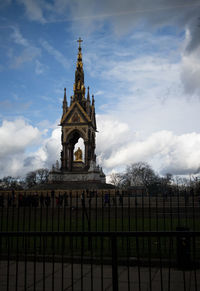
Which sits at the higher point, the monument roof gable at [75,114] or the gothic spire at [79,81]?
the gothic spire at [79,81]

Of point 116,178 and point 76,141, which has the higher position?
point 76,141

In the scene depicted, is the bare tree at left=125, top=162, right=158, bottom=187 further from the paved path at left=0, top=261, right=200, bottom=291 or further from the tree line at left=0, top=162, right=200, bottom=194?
the paved path at left=0, top=261, right=200, bottom=291

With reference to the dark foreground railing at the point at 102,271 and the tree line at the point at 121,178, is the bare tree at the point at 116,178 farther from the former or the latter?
the dark foreground railing at the point at 102,271

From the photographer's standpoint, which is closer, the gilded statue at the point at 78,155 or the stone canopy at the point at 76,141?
the stone canopy at the point at 76,141

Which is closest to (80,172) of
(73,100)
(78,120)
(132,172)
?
(78,120)

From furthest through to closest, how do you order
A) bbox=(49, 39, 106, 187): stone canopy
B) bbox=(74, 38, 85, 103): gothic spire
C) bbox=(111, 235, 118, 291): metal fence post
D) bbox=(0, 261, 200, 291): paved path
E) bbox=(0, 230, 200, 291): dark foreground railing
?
bbox=(74, 38, 85, 103): gothic spire
bbox=(49, 39, 106, 187): stone canopy
bbox=(0, 261, 200, 291): paved path
bbox=(0, 230, 200, 291): dark foreground railing
bbox=(111, 235, 118, 291): metal fence post

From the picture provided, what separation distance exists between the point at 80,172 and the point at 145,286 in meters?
41.5

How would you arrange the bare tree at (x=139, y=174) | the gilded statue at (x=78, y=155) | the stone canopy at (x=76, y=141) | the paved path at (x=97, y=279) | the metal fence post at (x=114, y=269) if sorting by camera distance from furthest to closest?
the bare tree at (x=139, y=174)
the gilded statue at (x=78, y=155)
the stone canopy at (x=76, y=141)
the paved path at (x=97, y=279)
the metal fence post at (x=114, y=269)

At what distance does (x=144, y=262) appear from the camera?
671 cm

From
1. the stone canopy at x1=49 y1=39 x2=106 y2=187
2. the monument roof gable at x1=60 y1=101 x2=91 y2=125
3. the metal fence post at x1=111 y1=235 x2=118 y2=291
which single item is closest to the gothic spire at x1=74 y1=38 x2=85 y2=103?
the stone canopy at x1=49 y1=39 x2=106 y2=187

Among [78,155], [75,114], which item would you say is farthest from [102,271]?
[78,155]

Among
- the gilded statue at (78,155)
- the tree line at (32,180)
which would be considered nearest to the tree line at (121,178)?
the tree line at (32,180)

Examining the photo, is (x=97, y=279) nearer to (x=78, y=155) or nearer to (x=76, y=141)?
(x=78, y=155)

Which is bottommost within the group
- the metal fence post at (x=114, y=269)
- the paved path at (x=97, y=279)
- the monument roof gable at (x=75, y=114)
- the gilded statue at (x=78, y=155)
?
the paved path at (x=97, y=279)
